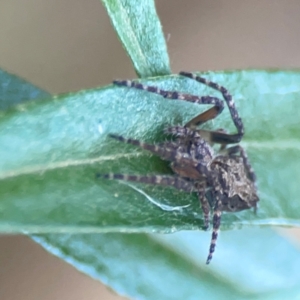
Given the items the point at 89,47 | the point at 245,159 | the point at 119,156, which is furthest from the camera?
the point at 89,47

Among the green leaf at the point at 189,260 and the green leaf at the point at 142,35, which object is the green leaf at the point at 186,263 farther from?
the green leaf at the point at 142,35

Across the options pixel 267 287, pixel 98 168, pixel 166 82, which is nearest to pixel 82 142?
pixel 98 168

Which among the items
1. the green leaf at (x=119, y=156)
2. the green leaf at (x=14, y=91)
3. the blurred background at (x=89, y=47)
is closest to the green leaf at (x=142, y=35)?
the green leaf at (x=119, y=156)

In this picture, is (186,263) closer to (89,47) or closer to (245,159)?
(245,159)

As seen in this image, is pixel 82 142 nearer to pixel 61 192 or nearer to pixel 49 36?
pixel 61 192

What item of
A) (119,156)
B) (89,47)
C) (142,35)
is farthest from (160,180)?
(89,47)

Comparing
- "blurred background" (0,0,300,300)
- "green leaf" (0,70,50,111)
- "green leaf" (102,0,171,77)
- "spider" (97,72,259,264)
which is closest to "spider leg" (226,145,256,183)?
"spider" (97,72,259,264)
